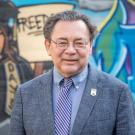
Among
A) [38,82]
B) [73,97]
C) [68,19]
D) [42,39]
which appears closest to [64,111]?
[73,97]

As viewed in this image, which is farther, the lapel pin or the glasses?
the lapel pin

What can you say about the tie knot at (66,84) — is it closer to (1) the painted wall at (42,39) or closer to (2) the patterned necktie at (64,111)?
(2) the patterned necktie at (64,111)

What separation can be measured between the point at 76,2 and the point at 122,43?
0.58 meters

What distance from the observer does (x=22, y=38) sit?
4.59m

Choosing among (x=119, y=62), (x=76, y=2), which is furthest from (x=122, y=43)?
(x=76, y=2)

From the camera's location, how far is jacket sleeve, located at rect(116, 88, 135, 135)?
7.30ft

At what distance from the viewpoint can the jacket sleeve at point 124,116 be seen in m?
2.23

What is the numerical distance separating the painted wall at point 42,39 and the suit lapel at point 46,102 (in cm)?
217

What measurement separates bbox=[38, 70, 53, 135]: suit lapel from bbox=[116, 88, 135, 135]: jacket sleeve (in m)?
0.31

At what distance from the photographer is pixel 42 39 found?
15.0ft

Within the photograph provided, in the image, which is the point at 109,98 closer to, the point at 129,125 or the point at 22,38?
the point at 129,125

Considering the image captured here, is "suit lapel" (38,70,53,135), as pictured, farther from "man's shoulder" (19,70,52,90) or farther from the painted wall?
the painted wall

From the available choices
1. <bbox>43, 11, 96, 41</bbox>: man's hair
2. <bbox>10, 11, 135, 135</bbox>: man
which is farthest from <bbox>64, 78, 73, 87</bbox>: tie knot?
<bbox>43, 11, 96, 41</bbox>: man's hair

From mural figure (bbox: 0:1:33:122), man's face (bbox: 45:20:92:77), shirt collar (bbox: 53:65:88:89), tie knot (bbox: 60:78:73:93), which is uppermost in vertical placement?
man's face (bbox: 45:20:92:77)
